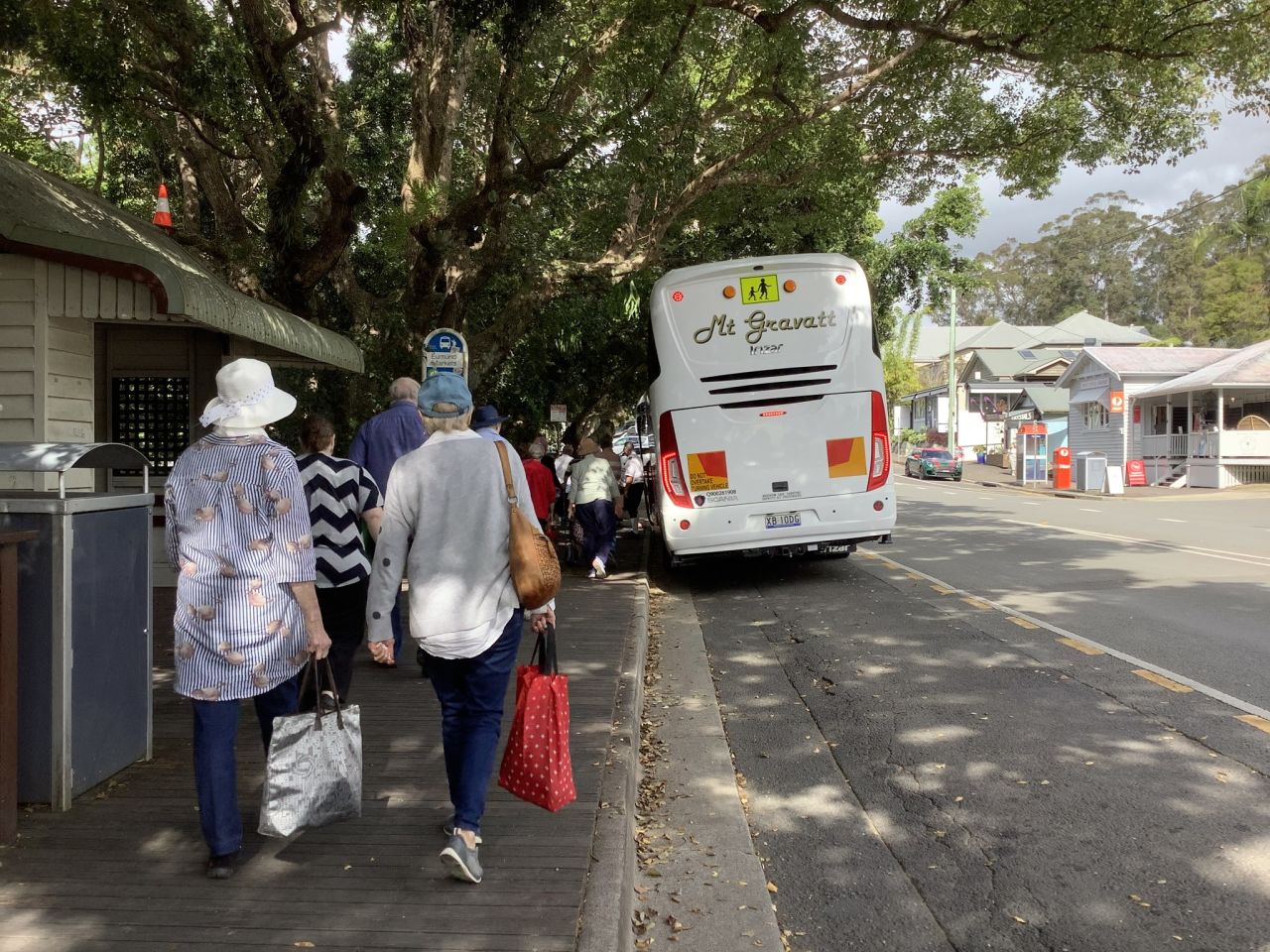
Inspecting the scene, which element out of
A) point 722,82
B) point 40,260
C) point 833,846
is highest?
point 722,82

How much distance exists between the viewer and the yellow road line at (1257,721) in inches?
236

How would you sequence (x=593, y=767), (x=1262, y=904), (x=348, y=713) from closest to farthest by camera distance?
1. (x=1262, y=904)
2. (x=348, y=713)
3. (x=593, y=767)

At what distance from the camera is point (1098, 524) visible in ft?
64.6

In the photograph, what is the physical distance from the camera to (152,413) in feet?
35.0

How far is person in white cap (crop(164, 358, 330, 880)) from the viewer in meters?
3.89

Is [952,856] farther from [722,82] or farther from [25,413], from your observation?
[722,82]

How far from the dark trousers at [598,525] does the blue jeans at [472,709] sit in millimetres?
9034

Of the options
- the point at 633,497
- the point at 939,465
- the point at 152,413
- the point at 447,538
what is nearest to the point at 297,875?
the point at 447,538

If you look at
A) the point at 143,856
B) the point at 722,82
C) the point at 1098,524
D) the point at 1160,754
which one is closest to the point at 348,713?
the point at 143,856

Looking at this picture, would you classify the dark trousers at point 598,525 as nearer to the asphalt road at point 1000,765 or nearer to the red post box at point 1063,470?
the asphalt road at point 1000,765

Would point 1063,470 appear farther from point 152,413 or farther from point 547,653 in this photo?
point 547,653

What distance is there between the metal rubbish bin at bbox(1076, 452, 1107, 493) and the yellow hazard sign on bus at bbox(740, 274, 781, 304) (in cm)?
2549

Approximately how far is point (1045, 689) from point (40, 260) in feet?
24.1

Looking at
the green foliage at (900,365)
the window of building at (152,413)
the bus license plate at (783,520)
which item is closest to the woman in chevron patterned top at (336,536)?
the window of building at (152,413)
